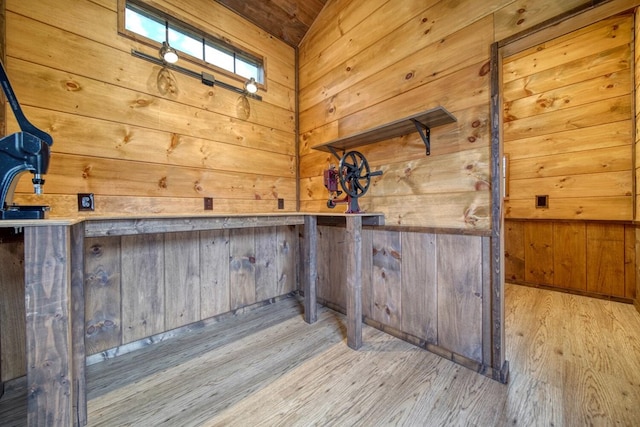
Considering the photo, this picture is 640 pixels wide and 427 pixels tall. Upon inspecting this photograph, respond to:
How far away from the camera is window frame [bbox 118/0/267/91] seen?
67.1 inches

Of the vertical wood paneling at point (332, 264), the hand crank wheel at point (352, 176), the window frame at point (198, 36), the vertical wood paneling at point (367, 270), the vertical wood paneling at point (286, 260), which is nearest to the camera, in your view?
the window frame at point (198, 36)

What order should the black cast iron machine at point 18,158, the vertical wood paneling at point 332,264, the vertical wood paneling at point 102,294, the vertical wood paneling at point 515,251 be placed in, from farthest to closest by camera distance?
1. the vertical wood paneling at point 515,251
2. the vertical wood paneling at point 332,264
3. the vertical wood paneling at point 102,294
4. the black cast iron machine at point 18,158

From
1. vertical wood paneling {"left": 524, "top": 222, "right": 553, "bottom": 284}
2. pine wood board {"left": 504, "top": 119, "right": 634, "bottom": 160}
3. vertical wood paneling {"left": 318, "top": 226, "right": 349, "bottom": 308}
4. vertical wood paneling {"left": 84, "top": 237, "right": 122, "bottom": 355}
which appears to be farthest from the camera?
vertical wood paneling {"left": 524, "top": 222, "right": 553, "bottom": 284}

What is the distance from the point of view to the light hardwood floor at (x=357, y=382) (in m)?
1.16

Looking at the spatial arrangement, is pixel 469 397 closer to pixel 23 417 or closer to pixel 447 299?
pixel 447 299

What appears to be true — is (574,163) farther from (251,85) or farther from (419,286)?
(251,85)

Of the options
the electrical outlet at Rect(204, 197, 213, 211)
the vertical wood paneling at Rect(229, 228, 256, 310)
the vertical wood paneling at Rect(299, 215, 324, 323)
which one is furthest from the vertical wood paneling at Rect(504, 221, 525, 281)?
the electrical outlet at Rect(204, 197, 213, 211)

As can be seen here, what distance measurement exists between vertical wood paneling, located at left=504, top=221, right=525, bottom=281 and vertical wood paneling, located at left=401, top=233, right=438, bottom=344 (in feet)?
7.51

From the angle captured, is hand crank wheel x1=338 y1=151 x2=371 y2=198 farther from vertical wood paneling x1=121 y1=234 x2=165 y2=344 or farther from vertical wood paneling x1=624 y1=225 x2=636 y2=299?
vertical wood paneling x1=624 y1=225 x2=636 y2=299

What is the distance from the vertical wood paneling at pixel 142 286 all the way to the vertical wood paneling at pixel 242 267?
545mm

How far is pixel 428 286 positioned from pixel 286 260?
147 centimetres

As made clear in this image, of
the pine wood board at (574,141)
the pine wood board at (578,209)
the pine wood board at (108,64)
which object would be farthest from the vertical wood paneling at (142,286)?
the pine wood board at (574,141)

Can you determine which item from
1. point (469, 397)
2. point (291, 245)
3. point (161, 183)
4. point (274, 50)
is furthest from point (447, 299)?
point (274, 50)

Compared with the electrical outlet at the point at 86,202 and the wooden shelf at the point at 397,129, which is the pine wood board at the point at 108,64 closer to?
the electrical outlet at the point at 86,202
